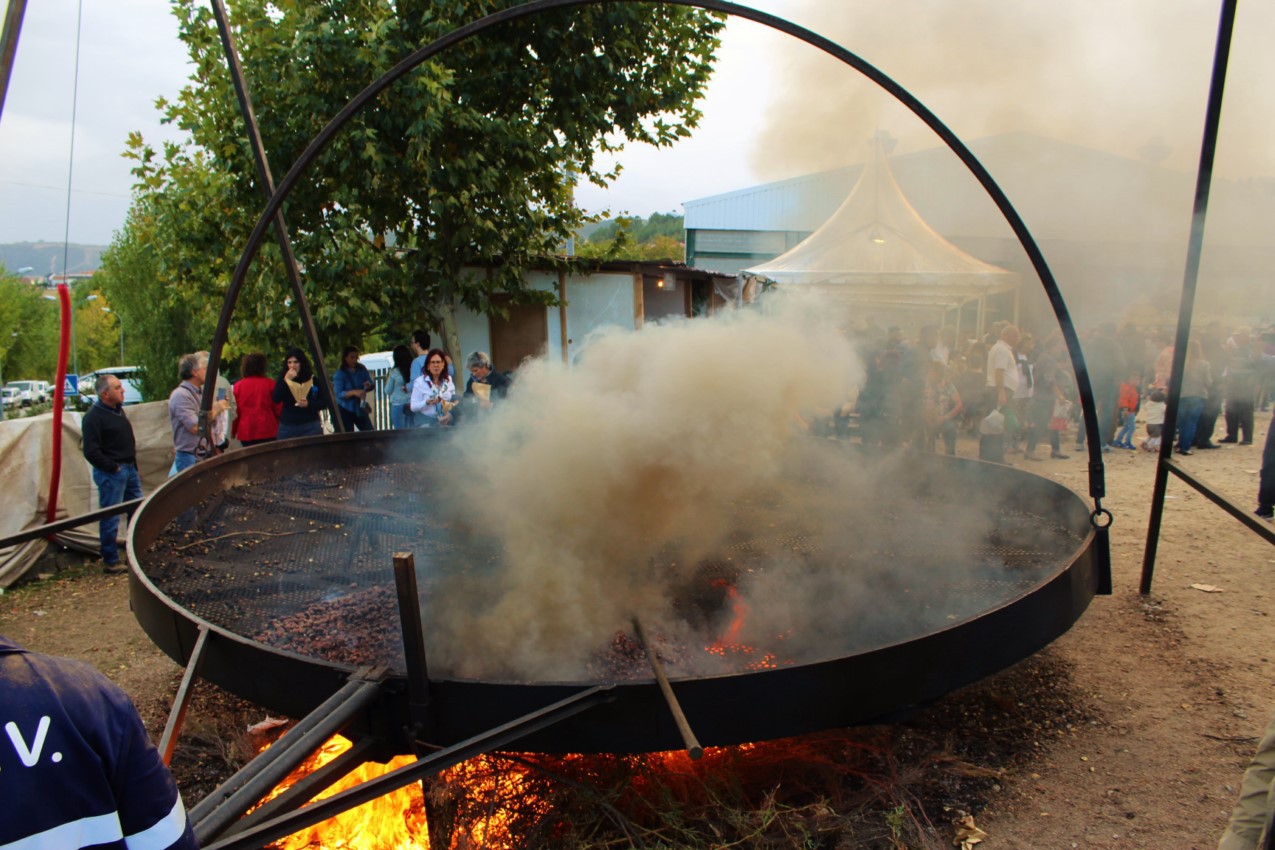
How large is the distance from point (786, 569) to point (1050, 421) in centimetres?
714

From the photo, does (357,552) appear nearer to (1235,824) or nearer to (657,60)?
(1235,824)

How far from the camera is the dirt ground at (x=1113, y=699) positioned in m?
2.60

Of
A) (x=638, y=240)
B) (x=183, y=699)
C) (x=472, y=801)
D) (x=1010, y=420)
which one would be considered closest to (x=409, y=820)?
(x=472, y=801)

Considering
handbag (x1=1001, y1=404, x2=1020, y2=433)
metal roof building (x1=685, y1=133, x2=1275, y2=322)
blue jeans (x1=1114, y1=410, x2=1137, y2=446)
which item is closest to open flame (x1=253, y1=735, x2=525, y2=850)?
metal roof building (x1=685, y1=133, x2=1275, y2=322)

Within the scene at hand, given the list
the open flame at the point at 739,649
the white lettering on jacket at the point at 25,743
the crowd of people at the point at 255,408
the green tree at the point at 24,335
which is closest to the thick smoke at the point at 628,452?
the open flame at the point at 739,649

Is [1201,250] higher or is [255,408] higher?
[1201,250]

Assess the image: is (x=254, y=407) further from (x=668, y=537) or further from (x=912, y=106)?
(x=912, y=106)

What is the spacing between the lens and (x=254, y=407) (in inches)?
246

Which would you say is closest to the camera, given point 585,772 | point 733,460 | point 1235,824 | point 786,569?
point 1235,824

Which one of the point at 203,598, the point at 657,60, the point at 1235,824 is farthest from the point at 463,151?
the point at 1235,824

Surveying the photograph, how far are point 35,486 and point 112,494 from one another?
59cm

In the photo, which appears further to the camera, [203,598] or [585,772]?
[203,598]

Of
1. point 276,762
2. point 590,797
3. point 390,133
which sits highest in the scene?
point 390,133

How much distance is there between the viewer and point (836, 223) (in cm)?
1062
